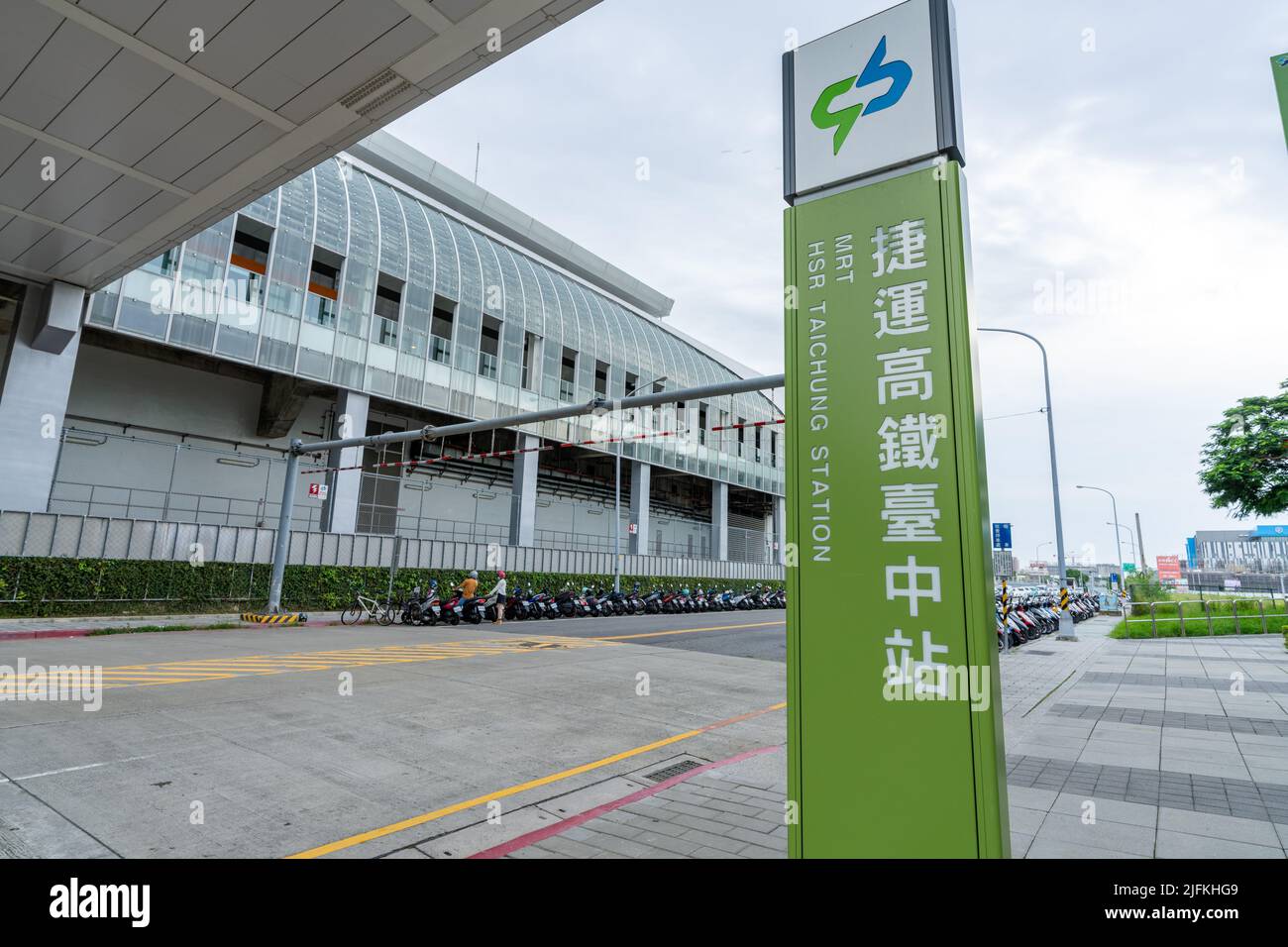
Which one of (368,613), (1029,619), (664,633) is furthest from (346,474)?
(1029,619)

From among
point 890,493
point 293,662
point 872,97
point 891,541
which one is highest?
point 872,97

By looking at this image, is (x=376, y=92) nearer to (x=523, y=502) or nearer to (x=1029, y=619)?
(x=1029, y=619)

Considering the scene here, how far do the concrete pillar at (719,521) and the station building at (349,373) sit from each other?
13.6ft

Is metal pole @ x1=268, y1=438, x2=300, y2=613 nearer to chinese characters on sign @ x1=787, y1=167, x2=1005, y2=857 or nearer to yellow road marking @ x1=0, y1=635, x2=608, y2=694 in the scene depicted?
yellow road marking @ x1=0, y1=635, x2=608, y2=694

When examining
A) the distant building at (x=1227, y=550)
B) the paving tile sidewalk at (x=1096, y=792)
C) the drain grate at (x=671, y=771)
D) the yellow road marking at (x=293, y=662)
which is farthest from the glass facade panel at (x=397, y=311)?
the distant building at (x=1227, y=550)

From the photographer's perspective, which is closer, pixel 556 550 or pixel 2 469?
pixel 2 469

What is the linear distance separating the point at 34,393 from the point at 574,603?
1800 centimetres

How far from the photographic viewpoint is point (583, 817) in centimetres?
456

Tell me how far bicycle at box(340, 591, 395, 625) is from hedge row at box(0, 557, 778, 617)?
1646 mm

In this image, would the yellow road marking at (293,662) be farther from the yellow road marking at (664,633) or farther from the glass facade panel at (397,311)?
the glass facade panel at (397,311)
